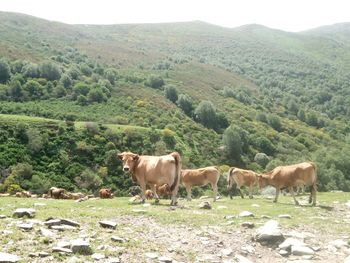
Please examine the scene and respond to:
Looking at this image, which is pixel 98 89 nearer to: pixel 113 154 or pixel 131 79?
pixel 131 79

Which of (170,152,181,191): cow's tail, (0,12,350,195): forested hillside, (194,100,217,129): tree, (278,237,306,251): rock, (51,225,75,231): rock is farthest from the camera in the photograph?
(194,100,217,129): tree

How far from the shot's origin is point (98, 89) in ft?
445

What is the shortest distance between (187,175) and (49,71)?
419ft

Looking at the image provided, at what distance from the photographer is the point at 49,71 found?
144 m

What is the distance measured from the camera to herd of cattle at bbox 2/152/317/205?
19.1 metres

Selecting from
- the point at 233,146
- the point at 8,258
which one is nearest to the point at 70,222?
the point at 8,258

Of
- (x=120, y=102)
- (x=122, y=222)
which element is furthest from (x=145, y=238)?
(x=120, y=102)

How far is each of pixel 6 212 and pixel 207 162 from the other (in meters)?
89.1

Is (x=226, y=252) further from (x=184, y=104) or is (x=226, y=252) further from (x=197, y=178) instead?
(x=184, y=104)

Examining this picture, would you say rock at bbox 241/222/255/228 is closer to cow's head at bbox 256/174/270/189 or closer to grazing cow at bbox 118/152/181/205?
grazing cow at bbox 118/152/181/205

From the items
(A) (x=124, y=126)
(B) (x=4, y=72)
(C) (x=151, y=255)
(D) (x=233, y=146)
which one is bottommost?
(D) (x=233, y=146)

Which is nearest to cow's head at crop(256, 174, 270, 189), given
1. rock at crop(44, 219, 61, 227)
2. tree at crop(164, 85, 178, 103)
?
rock at crop(44, 219, 61, 227)

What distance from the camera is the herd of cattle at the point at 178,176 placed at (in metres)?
19.1

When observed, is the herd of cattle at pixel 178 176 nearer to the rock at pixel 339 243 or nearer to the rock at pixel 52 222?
the rock at pixel 52 222
